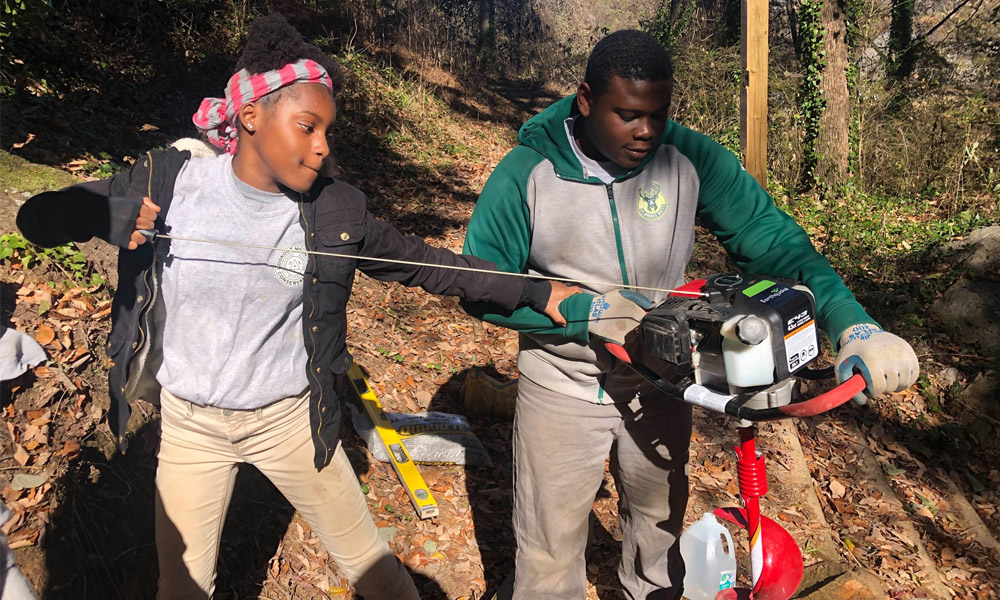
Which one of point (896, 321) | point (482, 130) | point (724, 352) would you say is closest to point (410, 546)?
point (724, 352)

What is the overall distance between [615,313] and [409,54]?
13.0 meters

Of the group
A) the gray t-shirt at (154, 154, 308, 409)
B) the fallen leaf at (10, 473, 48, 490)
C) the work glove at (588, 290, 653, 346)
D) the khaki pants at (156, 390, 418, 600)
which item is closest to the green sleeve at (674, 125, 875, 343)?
the work glove at (588, 290, 653, 346)

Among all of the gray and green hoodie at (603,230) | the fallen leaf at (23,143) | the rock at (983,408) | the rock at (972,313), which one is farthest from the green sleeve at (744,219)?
the fallen leaf at (23,143)

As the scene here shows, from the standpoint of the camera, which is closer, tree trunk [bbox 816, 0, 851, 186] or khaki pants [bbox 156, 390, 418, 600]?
khaki pants [bbox 156, 390, 418, 600]

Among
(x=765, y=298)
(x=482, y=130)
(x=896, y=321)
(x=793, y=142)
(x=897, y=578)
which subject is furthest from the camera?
(x=482, y=130)

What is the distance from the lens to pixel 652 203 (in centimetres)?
248

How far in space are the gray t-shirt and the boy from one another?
0.71 meters

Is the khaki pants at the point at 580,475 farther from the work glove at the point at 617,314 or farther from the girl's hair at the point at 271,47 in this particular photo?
the girl's hair at the point at 271,47

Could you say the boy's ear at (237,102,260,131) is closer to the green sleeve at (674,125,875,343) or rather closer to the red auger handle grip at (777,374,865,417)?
the green sleeve at (674,125,875,343)

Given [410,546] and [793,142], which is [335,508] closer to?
[410,546]

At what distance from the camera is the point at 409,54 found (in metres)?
14.1

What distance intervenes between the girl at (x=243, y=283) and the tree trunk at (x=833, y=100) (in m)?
8.44

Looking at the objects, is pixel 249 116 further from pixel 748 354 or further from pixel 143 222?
pixel 748 354

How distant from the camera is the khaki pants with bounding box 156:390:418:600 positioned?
239 centimetres
